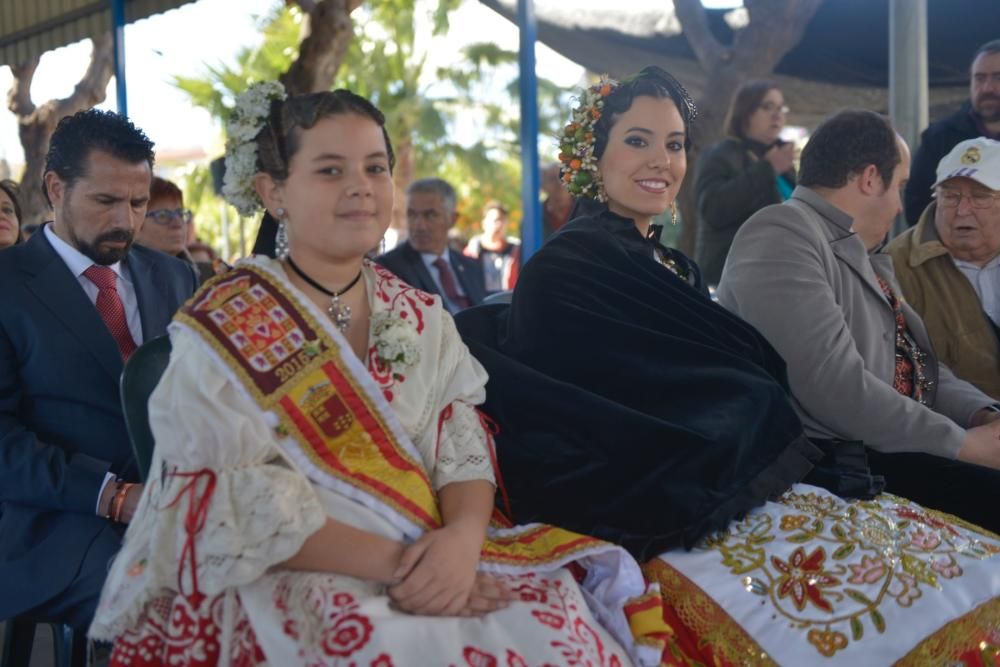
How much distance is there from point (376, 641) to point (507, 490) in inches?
30.0

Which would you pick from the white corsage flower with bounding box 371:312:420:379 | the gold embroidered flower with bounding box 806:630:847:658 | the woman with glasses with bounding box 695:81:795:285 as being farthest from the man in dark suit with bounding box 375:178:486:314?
the gold embroidered flower with bounding box 806:630:847:658

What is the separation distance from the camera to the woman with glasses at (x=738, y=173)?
5.08 m

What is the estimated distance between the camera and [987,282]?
12.7 feet

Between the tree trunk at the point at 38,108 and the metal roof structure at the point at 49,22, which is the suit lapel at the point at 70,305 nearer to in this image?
the metal roof structure at the point at 49,22

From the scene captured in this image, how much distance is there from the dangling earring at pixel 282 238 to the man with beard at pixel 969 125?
3546mm

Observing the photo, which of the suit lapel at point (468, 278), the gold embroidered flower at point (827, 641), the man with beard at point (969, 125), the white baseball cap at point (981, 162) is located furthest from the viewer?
the suit lapel at point (468, 278)

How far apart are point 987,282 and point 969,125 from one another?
1.35m

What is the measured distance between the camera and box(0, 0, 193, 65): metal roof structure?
7.36 meters

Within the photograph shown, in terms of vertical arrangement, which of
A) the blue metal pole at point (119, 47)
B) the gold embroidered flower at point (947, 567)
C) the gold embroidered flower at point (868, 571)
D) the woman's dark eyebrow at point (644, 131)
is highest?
the blue metal pole at point (119, 47)

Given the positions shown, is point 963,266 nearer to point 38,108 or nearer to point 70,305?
point 70,305

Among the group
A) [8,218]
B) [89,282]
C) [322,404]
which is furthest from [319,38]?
[322,404]

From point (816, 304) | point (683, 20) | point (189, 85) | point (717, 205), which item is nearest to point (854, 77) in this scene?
point (683, 20)

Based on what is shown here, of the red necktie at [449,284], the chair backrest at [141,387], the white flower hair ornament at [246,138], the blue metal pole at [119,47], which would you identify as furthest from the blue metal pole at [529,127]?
the chair backrest at [141,387]

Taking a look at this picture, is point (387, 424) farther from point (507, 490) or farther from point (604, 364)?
point (604, 364)
